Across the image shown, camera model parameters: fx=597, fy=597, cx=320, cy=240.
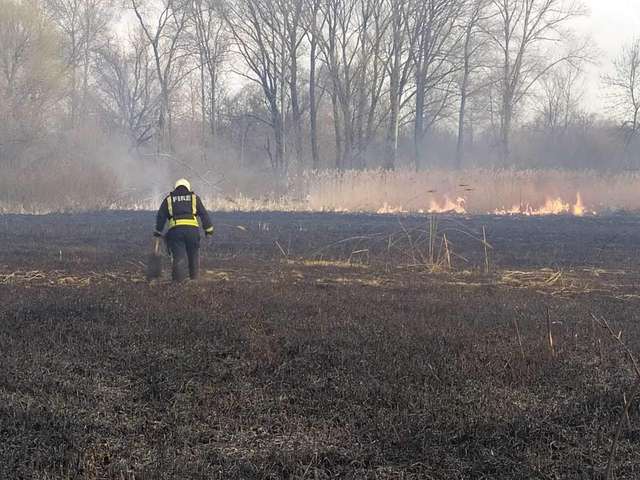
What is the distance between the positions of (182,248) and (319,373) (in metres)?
4.58

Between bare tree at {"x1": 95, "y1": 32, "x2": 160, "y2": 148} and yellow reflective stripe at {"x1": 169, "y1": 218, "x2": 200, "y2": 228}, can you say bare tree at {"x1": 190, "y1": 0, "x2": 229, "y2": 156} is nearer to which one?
bare tree at {"x1": 95, "y1": 32, "x2": 160, "y2": 148}

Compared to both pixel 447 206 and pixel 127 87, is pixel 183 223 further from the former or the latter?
pixel 127 87

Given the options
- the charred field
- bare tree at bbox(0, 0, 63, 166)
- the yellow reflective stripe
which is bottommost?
the charred field

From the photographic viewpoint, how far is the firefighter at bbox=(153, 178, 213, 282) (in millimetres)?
8969

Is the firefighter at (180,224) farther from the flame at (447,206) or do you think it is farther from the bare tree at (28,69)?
the bare tree at (28,69)

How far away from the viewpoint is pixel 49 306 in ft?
23.0

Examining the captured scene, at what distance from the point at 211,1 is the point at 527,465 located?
31.7m

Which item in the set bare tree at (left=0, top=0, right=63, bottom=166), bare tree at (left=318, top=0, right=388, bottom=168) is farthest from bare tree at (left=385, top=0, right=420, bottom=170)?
bare tree at (left=0, top=0, right=63, bottom=166)

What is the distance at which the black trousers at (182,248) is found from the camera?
896 cm

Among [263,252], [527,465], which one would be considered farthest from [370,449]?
[263,252]

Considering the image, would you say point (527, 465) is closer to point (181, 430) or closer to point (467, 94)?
point (181, 430)

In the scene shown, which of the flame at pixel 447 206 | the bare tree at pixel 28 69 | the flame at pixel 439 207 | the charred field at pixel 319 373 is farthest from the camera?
the bare tree at pixel 28 69

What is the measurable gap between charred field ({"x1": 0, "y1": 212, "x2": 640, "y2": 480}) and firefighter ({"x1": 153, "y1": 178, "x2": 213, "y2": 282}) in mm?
471

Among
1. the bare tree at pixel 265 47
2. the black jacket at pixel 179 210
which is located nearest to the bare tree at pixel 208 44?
the bare tree at pixel 265 47
